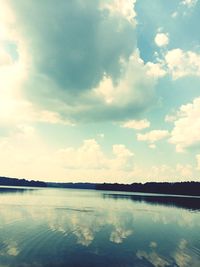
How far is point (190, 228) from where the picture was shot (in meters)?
44.6

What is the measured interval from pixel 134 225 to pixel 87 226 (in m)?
7.91

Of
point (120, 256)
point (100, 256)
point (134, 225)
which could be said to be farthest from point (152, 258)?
point (134, 225)

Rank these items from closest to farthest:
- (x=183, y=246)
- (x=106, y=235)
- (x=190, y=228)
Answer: (x=183, y=246), (x=106, y=235), (x=190, y=228)

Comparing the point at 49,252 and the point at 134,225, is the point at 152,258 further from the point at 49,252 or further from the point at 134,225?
the point at 134,225

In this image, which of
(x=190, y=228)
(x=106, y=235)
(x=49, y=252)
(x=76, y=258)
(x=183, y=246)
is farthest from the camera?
(x=190, y=228)

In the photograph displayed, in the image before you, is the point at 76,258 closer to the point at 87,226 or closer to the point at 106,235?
the point at 106,235

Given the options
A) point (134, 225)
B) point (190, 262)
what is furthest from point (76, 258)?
point (134, 225)

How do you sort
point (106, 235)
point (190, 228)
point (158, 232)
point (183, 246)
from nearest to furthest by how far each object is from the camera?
point (183, 246)
point (106, 235)
point (158, 232)
point (190, 228)

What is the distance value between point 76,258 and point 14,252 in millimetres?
5284

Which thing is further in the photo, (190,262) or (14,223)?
(14,223)

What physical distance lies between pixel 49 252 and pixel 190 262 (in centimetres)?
1175

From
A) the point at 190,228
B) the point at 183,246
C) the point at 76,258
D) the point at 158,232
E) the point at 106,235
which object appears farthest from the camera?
the point at 190,228

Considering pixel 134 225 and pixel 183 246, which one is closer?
pixel 183 246

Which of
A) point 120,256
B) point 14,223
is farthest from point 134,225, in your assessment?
point 120,256
